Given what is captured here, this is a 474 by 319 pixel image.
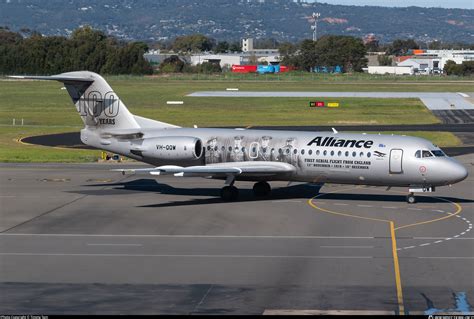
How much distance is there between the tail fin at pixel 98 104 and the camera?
46812 mm

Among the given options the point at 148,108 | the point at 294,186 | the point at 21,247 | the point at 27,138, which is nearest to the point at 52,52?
the point at 148,108

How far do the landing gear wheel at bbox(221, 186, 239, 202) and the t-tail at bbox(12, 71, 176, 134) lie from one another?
560cm

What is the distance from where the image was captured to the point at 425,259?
102 ft

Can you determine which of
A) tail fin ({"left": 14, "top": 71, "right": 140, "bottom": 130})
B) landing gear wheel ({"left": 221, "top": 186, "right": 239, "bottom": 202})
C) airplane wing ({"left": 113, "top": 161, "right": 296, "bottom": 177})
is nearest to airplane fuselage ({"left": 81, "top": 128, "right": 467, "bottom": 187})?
airplane wing ({"left": 113, "top": 161, "right": 296, "bottom": 177})

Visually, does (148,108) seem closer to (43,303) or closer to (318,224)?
(318,224)

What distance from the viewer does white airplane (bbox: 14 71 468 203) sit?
1625 inches

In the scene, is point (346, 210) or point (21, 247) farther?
point (346, 210)

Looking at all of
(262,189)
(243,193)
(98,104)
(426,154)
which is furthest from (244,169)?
(98,104)

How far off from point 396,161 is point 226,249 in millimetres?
11948

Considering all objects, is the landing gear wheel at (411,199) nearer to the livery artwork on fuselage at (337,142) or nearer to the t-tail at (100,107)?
the livery artwork on fuselage at (337,142)

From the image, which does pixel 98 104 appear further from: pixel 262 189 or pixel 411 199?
pixel 411 199

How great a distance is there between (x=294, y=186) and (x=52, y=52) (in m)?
143

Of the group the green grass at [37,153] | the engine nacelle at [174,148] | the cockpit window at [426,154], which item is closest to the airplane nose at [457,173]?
the cockpit window at [426,154]

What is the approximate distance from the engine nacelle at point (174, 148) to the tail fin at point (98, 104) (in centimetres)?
240
